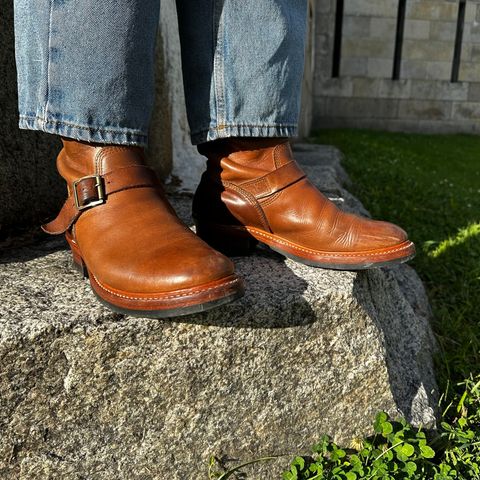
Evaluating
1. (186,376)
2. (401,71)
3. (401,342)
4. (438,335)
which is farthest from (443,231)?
(401,71)

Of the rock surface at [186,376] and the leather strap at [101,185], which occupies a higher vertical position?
the leather strap at [101,185]

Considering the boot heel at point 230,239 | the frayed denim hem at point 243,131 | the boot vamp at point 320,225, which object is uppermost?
the frayed denim hem at point 243,131

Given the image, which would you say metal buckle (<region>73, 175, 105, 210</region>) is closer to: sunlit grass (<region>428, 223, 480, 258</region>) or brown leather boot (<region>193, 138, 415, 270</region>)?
brown leather boot (<region>193, 138, 415, 270</region>)

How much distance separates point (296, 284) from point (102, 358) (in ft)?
1.60

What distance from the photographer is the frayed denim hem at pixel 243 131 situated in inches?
48.0

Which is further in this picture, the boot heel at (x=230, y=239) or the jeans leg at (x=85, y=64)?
the boot heel at (x=230, y=239)

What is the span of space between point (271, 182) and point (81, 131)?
0.49 meters

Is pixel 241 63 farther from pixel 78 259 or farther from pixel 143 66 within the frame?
pixel 78 259

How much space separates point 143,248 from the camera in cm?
99

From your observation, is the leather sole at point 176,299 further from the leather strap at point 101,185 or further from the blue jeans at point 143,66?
the blue jeans at point 143,66

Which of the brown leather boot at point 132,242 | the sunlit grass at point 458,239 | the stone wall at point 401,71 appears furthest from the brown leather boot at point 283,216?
the stone wall at point 401,71

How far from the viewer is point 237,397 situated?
1.14m

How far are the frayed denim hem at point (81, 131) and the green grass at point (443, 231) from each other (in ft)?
4.18

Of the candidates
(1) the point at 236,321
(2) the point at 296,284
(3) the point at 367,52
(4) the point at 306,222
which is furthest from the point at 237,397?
(3) the point at 367,52
